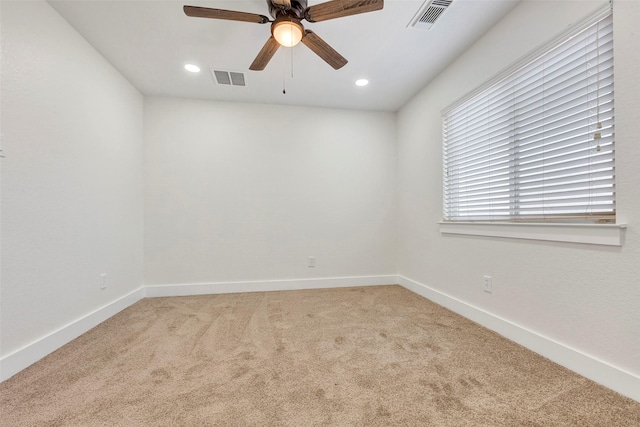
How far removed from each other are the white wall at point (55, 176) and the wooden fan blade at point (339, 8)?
1.81 meters

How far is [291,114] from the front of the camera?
3.52 m

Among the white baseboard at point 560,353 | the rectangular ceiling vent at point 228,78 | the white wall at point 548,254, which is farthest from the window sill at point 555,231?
the rectangular ceiling vent at point 228,78

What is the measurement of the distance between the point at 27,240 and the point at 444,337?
292cm

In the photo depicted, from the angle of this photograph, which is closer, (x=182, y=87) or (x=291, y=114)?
(x=182, y=87)

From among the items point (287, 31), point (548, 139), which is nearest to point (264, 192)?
point (287, 31)

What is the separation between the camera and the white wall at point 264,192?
3246 mm

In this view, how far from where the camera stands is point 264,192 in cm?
345

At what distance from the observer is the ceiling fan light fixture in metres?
1.64

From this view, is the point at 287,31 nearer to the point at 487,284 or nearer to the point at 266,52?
the point at 266,52

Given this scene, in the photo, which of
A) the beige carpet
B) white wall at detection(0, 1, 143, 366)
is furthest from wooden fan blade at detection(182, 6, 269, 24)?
the beige carpet

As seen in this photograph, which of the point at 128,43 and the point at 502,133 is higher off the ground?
the point at 128,43

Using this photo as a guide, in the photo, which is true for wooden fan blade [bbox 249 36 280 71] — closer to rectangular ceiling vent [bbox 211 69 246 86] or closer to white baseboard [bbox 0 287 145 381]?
rectangular ceiling vent [bbox 211 69 246 86]

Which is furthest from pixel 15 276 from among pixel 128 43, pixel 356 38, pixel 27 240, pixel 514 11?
pixel 514 11

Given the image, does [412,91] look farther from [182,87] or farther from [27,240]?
[27,240]
